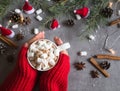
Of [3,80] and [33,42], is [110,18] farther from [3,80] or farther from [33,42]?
[3,80]

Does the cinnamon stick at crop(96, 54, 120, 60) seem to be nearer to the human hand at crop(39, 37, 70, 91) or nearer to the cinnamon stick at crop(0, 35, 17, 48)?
the human hand at crop(39, 37, 70, 91)

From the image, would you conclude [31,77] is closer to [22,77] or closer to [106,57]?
[22,77]

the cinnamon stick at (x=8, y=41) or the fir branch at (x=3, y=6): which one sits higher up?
the fir branch at (x=3, y=6)

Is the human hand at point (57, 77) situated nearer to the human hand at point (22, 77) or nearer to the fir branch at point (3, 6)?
the human hand at point (22, 77)

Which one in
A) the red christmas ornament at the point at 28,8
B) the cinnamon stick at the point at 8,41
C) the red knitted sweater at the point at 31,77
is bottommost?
the red knitted sweater at the point at 31,77

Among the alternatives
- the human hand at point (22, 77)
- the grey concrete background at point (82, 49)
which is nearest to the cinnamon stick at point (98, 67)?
the grey concrete background at point (82, 49)

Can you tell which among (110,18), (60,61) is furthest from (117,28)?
(60,61)

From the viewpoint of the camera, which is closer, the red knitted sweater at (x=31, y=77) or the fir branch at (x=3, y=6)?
the red knitted sweater at (x=31, y=77)

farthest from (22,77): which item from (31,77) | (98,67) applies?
(98,67)
